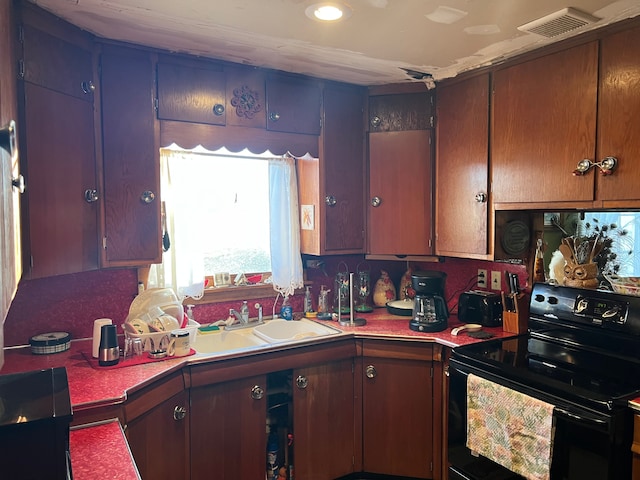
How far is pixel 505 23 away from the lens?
1883mm

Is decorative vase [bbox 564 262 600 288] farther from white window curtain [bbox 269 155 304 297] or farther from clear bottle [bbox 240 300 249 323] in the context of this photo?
clear bottle [bbox 240 300 249 323]

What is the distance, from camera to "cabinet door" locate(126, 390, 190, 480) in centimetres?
176

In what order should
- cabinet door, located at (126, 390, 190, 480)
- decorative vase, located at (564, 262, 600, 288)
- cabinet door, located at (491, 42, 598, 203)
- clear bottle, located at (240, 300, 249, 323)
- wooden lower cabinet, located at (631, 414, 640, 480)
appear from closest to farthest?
1. wooden lower cabinet, located at (631, 414, 640, 480)
2. cabinet door, located at (126, 390, 190, 480)
3. cabinet door, located at (491, 42, 598, 203)
4. decorative vase, located at (564, 262, 600, 288)
5. clear bottle, located at (240, 300, 249, 323)

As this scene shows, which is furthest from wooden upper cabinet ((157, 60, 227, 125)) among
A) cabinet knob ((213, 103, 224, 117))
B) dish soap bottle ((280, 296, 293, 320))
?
dish soap bottle ((280, 296, 293, 320))

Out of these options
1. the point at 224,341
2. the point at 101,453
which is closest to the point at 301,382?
the point at 224,341

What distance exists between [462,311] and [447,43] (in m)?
1.43

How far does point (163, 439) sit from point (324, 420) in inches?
33.2

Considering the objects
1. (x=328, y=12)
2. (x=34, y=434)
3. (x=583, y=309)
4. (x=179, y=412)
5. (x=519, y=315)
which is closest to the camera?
(x=34, y=434)

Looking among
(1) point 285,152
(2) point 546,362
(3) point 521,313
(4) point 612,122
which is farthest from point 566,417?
(1) point 285,152

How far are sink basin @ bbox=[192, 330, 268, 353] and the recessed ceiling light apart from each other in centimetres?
156

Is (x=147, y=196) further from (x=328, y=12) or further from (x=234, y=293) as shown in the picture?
(x=328, y=12)

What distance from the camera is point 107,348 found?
1872 millimetres

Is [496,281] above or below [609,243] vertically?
below

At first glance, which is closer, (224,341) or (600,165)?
(600,165)
